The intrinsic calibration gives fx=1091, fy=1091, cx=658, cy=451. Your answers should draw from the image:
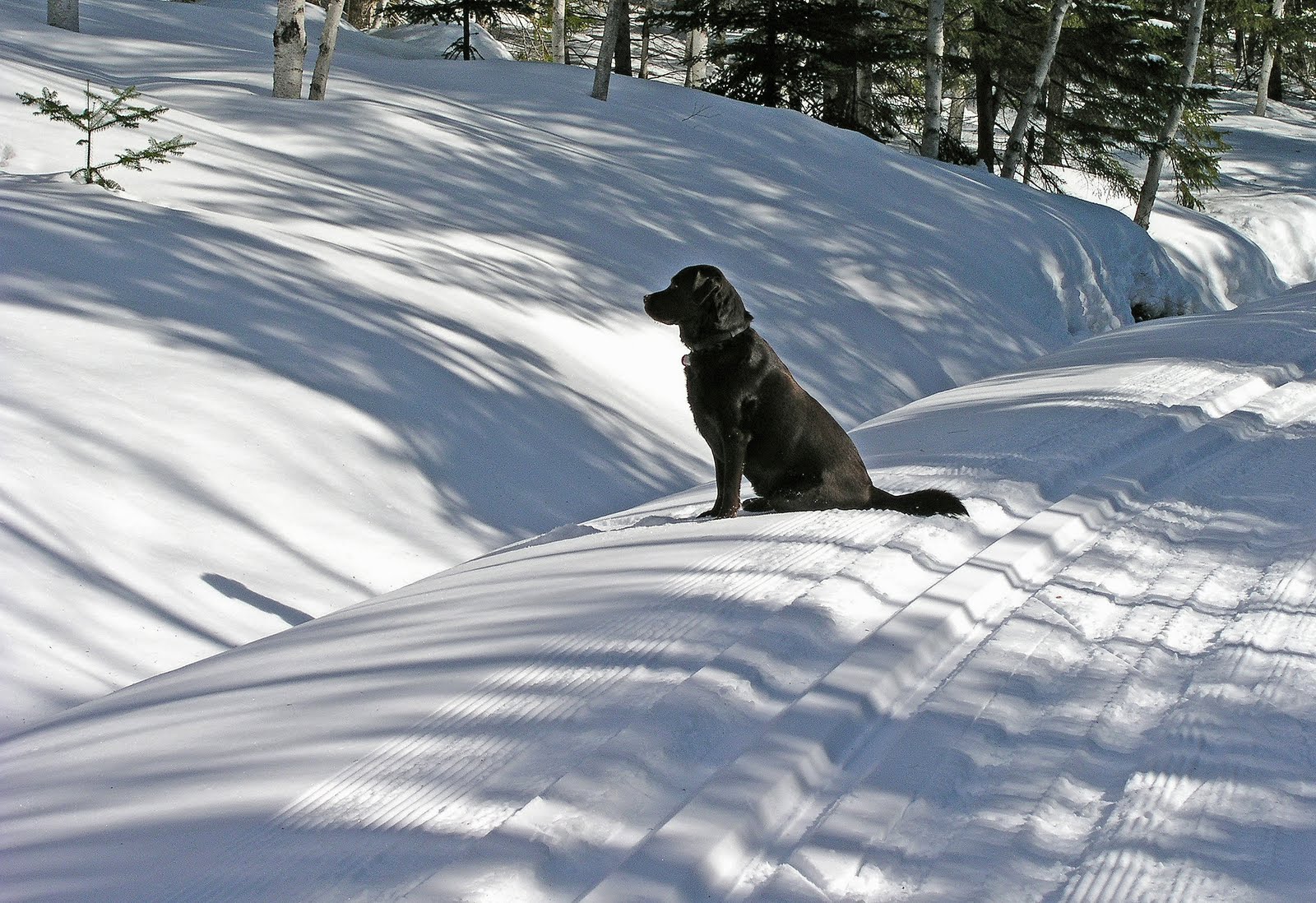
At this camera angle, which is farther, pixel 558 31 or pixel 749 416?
pixel 558 31

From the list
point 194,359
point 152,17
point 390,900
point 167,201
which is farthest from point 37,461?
point 152,17

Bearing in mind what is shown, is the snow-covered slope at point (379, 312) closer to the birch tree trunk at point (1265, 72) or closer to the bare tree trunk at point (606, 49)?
the bare tree trunk at point (606, 49)

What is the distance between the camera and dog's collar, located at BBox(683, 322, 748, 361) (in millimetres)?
4957

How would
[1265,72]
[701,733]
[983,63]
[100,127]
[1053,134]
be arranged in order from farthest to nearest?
1. [1265,72]
2. [1053,134]
3. [983,63]
4. [100,127]
5. [701,733]

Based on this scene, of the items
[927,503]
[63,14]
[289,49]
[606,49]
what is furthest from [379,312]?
[63,14]

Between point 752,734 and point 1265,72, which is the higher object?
→ point 1265,72

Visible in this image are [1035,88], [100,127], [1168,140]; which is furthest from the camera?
[1168,140]

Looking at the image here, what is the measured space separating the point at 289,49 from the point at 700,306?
9.01 meters

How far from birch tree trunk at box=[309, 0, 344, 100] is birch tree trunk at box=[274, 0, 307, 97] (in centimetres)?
23

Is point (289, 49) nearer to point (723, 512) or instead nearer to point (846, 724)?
point (723, 512)

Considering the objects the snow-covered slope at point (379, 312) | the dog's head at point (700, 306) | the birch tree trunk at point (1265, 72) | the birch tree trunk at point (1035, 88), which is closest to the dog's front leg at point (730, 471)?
the dog's head at point (700, 306)

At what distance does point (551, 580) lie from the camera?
4.12 meters

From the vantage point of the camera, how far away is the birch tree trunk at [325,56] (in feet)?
40.4

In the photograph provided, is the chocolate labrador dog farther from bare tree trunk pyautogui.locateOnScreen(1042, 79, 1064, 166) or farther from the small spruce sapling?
bare tree trunk pyautogui.locateOnScreen(1042, 79, 1064, 166)
